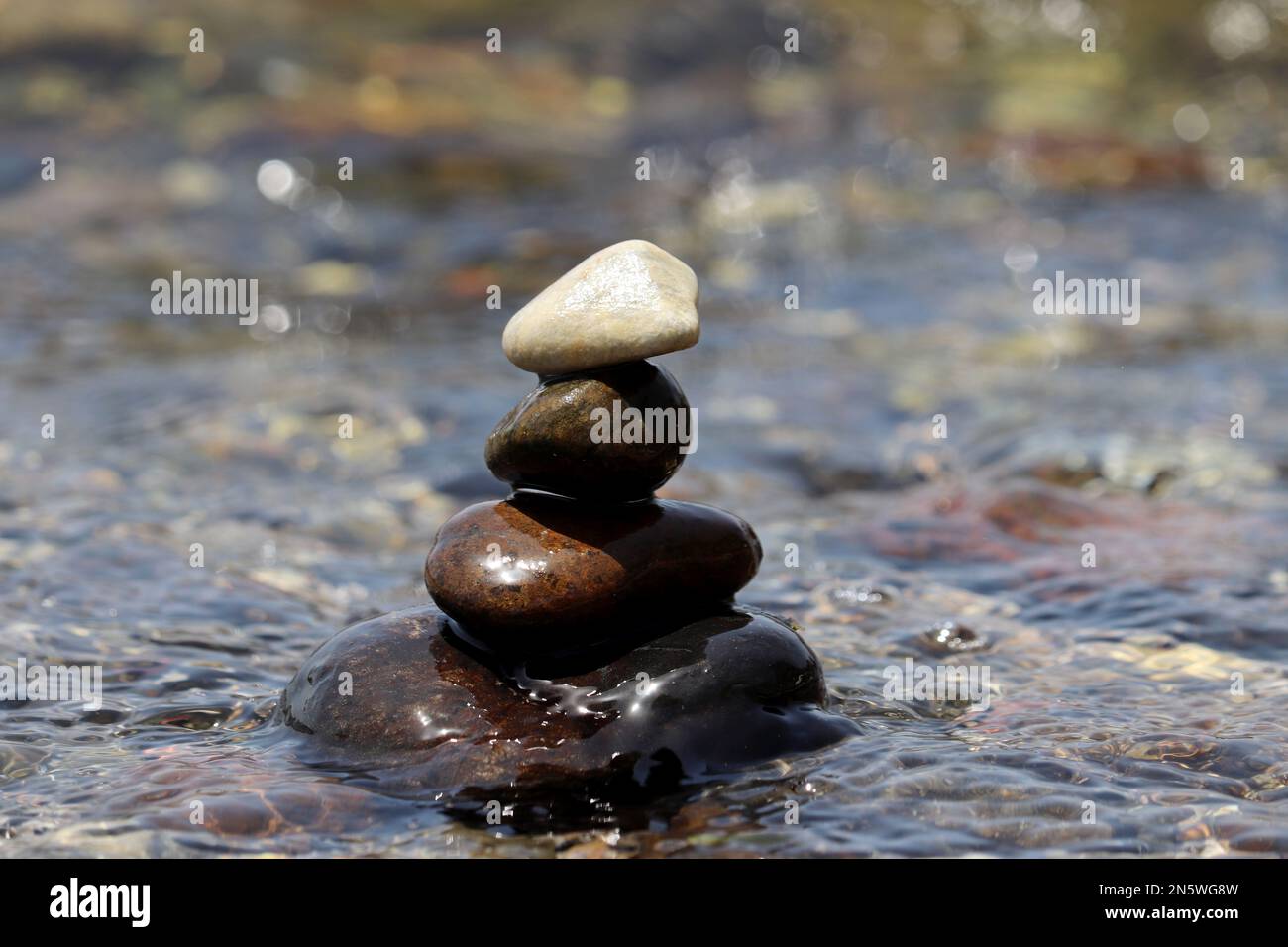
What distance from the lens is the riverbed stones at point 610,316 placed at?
13.9 feet

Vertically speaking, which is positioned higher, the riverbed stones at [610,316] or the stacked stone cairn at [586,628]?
the riverbed stones at [610,316]

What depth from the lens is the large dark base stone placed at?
409cm

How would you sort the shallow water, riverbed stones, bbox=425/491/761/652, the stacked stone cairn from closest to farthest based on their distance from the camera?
1. the shallow water
2. the stacked stone cairn
3. riverbed stones, bbox=425/491/761/652

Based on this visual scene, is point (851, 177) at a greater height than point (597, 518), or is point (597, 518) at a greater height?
point (851, 177)

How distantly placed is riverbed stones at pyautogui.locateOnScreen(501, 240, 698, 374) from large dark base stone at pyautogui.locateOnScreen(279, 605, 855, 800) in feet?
2.84

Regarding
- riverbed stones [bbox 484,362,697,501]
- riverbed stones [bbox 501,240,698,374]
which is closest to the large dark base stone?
riverbed stones [bbox 484,362,697,501]

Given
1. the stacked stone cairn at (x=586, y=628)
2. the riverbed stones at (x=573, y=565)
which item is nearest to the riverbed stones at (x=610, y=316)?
the stacked stone cairn at (x=586, y=628)

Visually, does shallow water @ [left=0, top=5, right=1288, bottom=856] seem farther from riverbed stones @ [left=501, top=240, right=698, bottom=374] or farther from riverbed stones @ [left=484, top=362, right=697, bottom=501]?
riverbed stones @ [left=501, top=240, right=698, bottom=374]

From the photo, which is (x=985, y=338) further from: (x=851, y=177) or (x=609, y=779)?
(x=609, y=779)

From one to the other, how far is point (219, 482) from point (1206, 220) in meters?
10.1

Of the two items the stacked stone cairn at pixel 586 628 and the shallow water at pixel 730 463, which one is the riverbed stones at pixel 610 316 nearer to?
the stacked stone cairn at pixel 586 628
